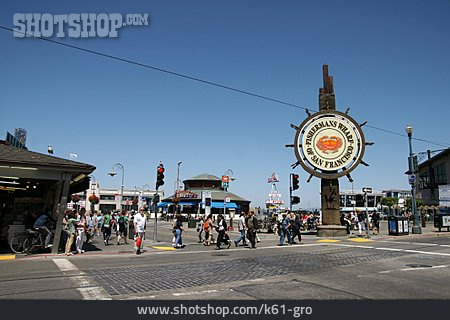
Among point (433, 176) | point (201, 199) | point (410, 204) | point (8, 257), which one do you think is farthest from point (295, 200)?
point (410, 204)

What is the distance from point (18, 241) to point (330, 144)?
19365 mm

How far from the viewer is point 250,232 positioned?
1650cm

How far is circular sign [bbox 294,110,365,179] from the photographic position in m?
23.7

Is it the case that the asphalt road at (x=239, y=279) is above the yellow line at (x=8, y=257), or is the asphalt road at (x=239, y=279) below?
above

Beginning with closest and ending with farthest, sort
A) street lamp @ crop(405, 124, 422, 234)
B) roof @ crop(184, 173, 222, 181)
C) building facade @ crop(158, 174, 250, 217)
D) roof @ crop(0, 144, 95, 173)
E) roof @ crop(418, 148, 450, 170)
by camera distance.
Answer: roof @ crop(0, 144, 95, 173)
street lamp @ crop(405, 124, 422, 234)
roof @ crop(418, 148, 450, 170)
building facade @ crop(158, 174, 250, 217)
roof @ crop(184, 173, 222, 181)

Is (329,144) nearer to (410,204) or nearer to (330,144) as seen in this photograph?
(330,144)

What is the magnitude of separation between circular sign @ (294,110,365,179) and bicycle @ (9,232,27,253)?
17451 millimetres

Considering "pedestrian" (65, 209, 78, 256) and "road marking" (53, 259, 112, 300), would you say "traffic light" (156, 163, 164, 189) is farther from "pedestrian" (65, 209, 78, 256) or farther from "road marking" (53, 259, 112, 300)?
"road marking" (53, 259, 112, 300)

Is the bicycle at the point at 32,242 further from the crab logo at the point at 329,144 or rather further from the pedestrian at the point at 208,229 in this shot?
the crab logo at the point at 329,144

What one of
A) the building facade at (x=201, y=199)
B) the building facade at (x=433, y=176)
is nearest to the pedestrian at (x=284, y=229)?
the building facade at (x=201, y=199)

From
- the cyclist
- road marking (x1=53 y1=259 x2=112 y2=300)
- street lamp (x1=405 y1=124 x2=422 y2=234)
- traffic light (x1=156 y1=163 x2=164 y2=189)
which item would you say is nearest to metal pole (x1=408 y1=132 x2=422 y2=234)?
street lamp (x1=405 y1=124 x2=422 y2=234)

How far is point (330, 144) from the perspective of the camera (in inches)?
945

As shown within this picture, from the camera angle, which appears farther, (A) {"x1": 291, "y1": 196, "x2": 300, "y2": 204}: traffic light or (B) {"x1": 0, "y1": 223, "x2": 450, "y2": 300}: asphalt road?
(A) {"x1": 291, "y1": 196, "x2": 300, "y2": 204}: traffic light

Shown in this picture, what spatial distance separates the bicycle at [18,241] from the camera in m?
14.0
